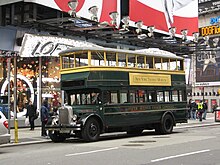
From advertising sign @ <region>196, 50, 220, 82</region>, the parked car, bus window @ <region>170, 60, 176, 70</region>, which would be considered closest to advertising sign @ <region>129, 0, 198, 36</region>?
bus window @ <region>170, 60, 176, 70</region>

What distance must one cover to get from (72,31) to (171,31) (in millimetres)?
9860

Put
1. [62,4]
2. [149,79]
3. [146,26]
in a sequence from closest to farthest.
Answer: [149,79]
[62,4]
[146,26]

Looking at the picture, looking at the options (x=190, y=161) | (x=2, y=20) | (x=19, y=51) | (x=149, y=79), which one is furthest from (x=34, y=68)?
(x=190, y=161)

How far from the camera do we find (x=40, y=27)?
2472 centimetres

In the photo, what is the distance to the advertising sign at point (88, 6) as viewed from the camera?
72.8 feet

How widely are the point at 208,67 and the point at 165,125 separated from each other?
54431mm

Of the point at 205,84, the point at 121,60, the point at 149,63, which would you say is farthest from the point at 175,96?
the point at 205,84

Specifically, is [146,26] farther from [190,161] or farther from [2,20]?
[190,161]

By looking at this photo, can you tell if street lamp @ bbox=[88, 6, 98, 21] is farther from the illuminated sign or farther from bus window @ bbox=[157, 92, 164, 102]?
bus window @ bbox=[157, 92, 164, 102]

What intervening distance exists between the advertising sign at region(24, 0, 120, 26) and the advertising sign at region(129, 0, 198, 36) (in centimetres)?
279

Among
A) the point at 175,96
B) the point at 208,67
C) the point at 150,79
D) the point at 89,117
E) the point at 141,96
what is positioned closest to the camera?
the point at 89,117

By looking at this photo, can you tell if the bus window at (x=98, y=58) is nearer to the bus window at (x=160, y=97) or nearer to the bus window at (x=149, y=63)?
the bus window at (x=149, y=63)

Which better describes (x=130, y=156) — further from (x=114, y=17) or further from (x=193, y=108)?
(x=193, y=108)

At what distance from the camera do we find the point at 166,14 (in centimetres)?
3472
